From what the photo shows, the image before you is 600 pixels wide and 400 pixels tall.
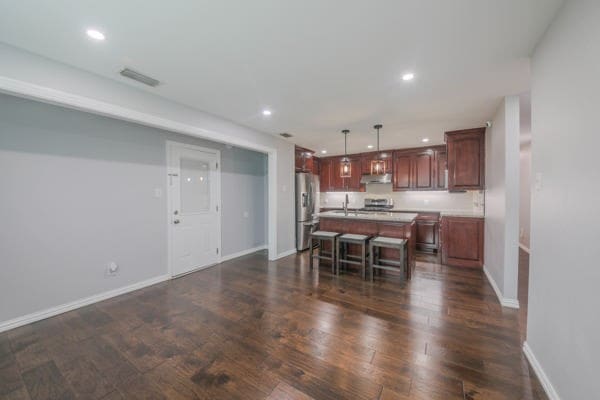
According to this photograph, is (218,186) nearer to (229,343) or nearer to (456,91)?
(229,343)

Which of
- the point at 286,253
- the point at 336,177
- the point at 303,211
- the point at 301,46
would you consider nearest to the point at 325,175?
the point at 336,177

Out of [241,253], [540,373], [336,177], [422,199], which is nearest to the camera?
[540,373]

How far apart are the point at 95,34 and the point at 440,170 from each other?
6.25 metres

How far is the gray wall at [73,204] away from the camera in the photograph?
238cm

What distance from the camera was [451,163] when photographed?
4.29 meters

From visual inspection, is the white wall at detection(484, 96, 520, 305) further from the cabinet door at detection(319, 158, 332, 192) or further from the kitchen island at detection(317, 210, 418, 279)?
the cabinet door at detection(319, 158, 332, 192)

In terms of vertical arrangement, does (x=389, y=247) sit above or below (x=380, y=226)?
below

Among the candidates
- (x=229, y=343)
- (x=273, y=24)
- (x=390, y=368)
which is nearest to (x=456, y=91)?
(x=273, y=24)

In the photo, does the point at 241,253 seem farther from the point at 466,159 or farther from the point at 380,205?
the point at 466,159

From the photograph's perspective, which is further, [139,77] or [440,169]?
[440,169]

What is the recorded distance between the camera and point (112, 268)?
307 centimetres

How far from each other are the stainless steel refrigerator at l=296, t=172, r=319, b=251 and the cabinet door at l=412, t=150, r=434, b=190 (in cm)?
266

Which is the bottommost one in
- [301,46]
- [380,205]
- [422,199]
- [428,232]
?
[428,232]

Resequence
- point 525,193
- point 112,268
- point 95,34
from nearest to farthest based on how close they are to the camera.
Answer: point 95,34 < point 112,268 < point 525,193
